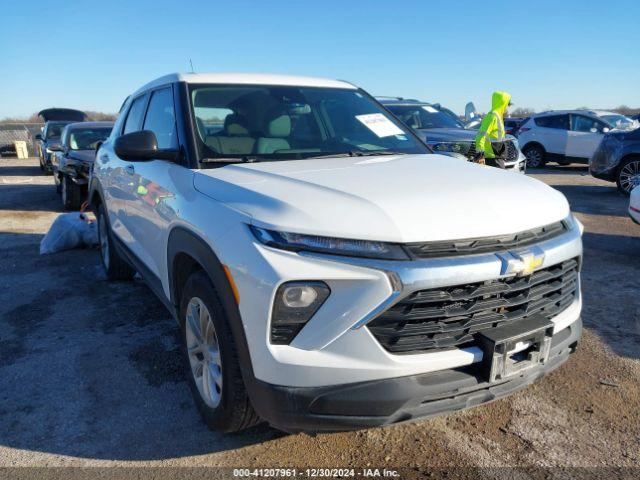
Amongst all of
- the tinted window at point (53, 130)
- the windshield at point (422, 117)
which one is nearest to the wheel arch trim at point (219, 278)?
the windshield at point (422, 117)

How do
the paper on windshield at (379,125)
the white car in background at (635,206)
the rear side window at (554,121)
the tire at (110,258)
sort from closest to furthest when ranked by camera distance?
the paper on windshield at (379,125), the tire at (110,258), the white car in background at (635,206), the rear side window at (554,121)

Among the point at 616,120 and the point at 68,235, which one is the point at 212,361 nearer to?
the point at 68,235

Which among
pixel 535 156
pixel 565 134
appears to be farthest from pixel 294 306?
pixel 535 156

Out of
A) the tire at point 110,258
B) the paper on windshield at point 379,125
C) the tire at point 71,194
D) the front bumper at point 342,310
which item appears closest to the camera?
the front bumper at point 342,310

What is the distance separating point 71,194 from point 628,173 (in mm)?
10306

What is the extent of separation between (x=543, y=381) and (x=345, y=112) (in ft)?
7.20

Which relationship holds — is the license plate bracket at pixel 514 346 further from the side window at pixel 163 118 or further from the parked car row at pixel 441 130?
the parked car row at pixel 441 130

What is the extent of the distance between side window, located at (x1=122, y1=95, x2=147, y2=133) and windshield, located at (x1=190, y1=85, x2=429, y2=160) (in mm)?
1191

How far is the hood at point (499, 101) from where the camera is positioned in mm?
9109

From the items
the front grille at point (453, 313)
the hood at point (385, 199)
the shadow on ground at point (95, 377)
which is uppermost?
the hood at point (385, 199)

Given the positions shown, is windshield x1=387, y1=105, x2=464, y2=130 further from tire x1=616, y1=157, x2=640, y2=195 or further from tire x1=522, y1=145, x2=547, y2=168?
tire x1=522, y1=145, x2=547, y2=168

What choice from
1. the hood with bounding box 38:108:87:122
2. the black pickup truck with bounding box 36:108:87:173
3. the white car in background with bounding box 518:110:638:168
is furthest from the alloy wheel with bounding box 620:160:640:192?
the hood with bounding box 38:108:87:122

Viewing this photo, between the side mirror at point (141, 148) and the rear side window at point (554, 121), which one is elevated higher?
the side mirror at point (141, 148)

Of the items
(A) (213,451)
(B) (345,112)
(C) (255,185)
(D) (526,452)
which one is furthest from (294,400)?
(B) (345,112)
